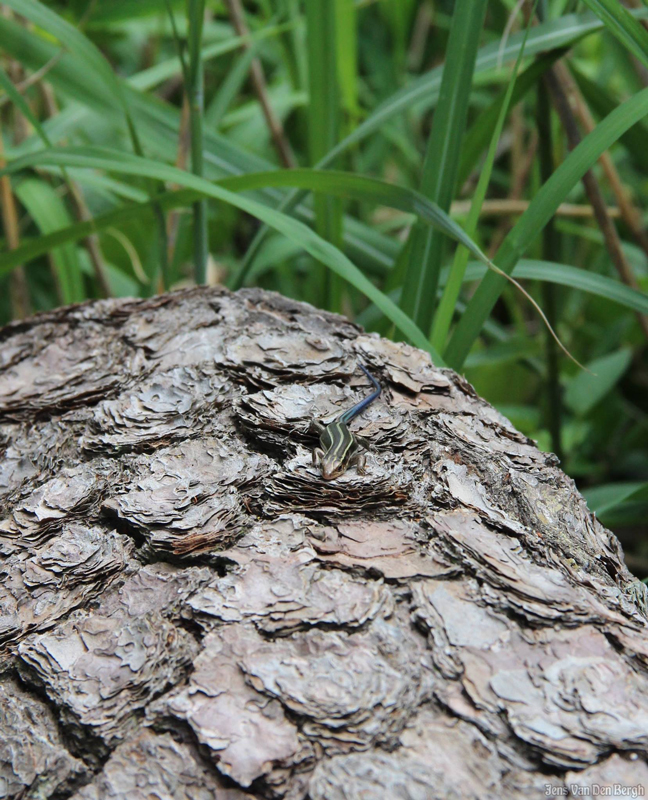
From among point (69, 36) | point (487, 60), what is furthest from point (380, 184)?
point (69, 36)

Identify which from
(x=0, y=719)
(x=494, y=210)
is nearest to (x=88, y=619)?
(x=0, y=719)

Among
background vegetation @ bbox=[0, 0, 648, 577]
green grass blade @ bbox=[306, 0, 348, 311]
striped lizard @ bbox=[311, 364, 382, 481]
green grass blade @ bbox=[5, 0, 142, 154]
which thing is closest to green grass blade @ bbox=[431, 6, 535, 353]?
background vegetation @ bbox=[0, 0, 648, 577]

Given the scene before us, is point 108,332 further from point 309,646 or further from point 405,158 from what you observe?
point 405,158

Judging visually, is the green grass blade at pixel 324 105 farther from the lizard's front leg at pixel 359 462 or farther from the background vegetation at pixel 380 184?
the lizard's front leg at pixel 359 462

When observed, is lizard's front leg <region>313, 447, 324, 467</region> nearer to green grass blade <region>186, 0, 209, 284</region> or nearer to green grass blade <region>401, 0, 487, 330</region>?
green grass blade <region>401, 0, 487, 330</region>

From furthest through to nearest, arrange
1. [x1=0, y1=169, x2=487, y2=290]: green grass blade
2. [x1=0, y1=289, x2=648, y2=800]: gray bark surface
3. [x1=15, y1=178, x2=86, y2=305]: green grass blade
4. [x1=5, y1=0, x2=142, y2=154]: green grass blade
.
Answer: [x1=15, y1=178, x2=86, y2=305]: green grass blade → [x1=5, y1=0, x2=142, y2=154]: green grass blade → [x1=0, y1=169, x2=487, y2=290]: green grass blade → [x1=0, y1=289, x2=648, y2=800]: gray bark surface
